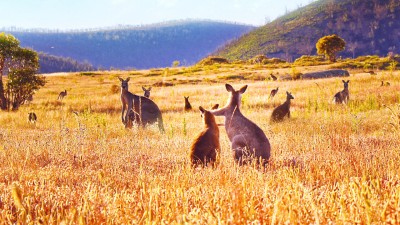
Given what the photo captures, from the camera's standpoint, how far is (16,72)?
75.3ft

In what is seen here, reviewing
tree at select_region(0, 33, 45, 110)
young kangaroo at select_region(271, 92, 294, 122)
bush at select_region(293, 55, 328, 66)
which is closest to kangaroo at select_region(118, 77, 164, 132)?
young kangaroo at select_region(271, 92, 294, 122)

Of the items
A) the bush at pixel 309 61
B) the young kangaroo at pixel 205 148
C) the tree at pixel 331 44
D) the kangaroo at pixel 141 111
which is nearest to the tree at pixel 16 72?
the kangaroo at pixel 141 111

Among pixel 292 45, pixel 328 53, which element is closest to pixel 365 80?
pixel 328 53

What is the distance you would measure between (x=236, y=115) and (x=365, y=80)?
22909 millimetres

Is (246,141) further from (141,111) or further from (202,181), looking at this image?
(141,111)

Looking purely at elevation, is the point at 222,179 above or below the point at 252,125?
below

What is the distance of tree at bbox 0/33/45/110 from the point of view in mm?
22625

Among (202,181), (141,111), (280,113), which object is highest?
(141,111)

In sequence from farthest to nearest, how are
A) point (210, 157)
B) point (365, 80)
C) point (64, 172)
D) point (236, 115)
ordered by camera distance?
point (365, 80) → point (236, 115) → point (210, 157) → point (64, 172)

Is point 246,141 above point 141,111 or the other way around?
above

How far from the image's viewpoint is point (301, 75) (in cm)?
3688

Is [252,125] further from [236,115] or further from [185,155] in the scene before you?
[185,155]

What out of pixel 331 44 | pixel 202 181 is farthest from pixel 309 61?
pixel 202 181

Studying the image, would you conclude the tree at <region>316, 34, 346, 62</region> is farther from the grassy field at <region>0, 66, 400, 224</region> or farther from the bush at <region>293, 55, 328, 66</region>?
the grassy field at <region>0, 66, 400, 224</region>
